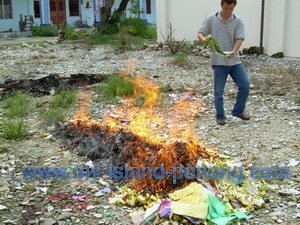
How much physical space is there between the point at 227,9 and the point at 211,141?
1815 mm

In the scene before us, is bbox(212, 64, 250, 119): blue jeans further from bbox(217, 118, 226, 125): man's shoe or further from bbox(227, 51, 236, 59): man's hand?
bbox(227, 51, 236, 59): man's hand

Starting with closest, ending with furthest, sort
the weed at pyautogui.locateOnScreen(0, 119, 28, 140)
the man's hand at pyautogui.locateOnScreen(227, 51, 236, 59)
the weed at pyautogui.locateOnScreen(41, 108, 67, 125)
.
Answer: the man's hand at pyautogui.locateOnScreen(227, 51, 236, 59)
the weed at pyautogui.locateOnScreen(0, 119, 28, 140)
the weed at pyautogui.locateOnScreen(41, 108, 67, 125)

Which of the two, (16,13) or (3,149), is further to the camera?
(16,13)

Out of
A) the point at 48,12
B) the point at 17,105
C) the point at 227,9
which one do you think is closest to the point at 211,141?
the point at 227,9

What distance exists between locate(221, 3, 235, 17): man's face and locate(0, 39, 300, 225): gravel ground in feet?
5.38

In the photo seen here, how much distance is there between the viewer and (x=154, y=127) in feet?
19.5

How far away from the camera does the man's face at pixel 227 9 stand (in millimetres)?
5298

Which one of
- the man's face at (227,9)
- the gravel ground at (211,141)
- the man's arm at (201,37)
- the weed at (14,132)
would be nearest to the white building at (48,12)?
the gravel ground at (211,141)

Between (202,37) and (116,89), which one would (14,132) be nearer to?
(116,89)

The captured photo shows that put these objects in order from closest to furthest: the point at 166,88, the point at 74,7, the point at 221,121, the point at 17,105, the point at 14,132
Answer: the point at 14,132
the point at 221,121
the point at 17,105
the point at 166,88
the point at 74,7

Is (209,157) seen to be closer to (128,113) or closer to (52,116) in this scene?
(128,113)

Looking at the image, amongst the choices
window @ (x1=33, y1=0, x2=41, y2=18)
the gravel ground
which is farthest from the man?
window @ (x1=33, y1=0, x2=41, y2=18)

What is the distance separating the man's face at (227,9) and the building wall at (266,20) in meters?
7.05

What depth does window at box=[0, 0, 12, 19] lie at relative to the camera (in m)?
29.0
